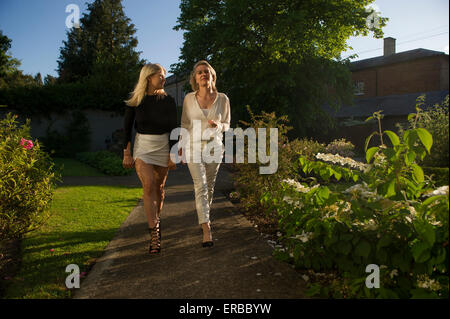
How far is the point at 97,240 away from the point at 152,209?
3.25 feet

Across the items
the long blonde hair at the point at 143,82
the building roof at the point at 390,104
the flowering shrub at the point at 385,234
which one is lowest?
the flowering shrub at the point at 385,234

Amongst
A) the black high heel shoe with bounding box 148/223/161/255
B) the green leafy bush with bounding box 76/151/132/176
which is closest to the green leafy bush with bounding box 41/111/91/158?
the green leafy bush with bounding box 76/151/132/176

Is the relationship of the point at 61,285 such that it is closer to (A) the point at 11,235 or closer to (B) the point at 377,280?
(A) the point at 11,235

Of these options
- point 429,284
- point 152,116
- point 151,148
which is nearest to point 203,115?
point 152,116

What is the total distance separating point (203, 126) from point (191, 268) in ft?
5.47

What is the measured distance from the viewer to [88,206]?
253 inches

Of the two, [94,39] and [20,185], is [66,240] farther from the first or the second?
[94,39]

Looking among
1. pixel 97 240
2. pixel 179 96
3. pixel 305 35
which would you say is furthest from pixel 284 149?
pixel 179 96

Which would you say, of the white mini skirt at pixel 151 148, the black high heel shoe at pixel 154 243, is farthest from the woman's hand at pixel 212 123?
the black high heel shoe at pixel 154 243

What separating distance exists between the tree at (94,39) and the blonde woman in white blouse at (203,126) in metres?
32.6

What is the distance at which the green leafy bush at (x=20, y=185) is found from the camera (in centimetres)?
386

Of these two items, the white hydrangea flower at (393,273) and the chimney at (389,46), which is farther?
the chimney at (389,46)

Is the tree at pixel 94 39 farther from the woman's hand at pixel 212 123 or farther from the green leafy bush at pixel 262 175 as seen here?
the woman's hand at pixel 212 123

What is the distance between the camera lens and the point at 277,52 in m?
17.2
